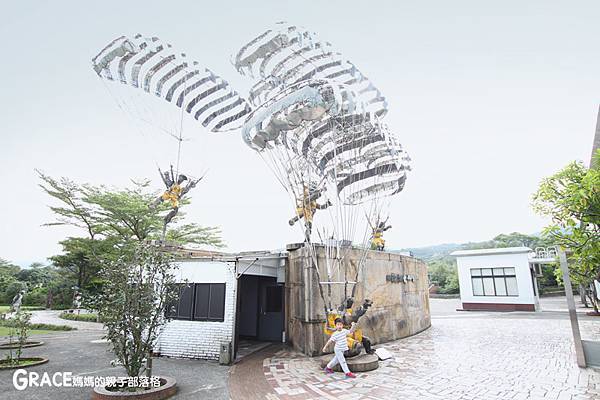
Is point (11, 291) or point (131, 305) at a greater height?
point (131, 305)

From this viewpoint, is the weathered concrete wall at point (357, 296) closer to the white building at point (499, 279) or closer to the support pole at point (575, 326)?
the support pole at point (575, 326)


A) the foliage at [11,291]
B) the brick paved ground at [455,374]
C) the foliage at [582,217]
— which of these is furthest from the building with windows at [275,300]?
the foliage at [11,291]

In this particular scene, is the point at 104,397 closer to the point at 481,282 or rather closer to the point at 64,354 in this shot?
the point at 64,354

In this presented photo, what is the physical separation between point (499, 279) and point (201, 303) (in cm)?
1970

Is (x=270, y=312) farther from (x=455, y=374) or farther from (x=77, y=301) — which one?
(x=77, y=301)

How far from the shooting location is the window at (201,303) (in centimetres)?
830

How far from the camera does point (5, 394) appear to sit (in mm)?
5352

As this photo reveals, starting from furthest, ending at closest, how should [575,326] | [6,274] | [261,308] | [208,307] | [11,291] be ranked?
1. [6,274]
2. [11,291]
3. [261,308]
4. [208,307]
5. [575,326]

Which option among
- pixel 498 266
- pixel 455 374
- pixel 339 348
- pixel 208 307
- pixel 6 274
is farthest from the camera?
pixel 6 274

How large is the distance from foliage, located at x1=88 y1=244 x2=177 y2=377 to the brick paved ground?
235cm

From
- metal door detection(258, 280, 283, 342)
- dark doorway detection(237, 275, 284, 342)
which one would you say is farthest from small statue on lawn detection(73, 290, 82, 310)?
metal door detection(258, 280, 283, 342)

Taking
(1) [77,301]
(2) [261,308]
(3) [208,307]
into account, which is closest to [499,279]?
(2) [261,308]

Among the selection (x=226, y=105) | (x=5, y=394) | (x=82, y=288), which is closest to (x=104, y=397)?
(x=5, y=394)

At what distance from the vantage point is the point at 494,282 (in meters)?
20.5
